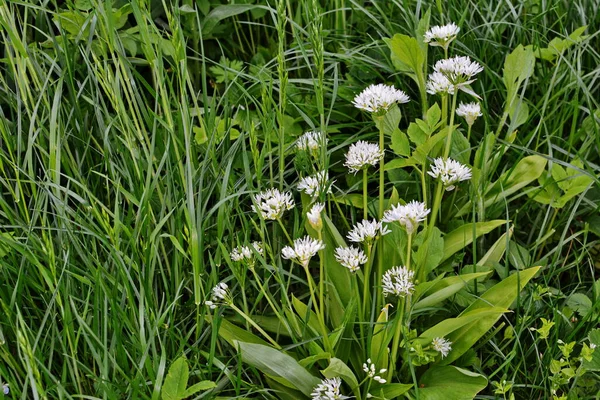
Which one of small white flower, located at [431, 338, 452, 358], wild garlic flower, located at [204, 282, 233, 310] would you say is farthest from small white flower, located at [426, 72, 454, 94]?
wild garlic flower, located at [204, 282, 233, 310]

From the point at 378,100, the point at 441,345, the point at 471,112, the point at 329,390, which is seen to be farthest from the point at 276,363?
the point at 471,112

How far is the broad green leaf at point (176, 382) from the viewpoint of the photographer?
1417mm

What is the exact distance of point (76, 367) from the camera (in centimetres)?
151

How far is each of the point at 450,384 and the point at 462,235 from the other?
1.21 feet

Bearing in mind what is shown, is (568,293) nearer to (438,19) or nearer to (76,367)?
(438,19)

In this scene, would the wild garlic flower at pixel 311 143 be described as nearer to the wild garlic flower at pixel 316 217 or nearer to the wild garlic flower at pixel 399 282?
the wild garlic flower at pixel 316 217

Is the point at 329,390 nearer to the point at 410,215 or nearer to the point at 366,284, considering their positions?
the point at 366,284

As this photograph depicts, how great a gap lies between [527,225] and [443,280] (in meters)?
0.54

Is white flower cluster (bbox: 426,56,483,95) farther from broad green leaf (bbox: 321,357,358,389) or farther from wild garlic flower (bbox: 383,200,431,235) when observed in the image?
broad green leaf (bbox: 321,357,358,389)

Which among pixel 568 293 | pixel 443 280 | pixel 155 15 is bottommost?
pixel 568 293

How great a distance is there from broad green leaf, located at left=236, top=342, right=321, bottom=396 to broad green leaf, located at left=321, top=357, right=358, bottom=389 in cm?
5

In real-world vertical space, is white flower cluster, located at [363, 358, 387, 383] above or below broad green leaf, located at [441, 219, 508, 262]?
below

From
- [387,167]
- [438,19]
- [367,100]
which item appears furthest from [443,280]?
[438,19]

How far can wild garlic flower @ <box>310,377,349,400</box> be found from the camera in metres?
1.51
